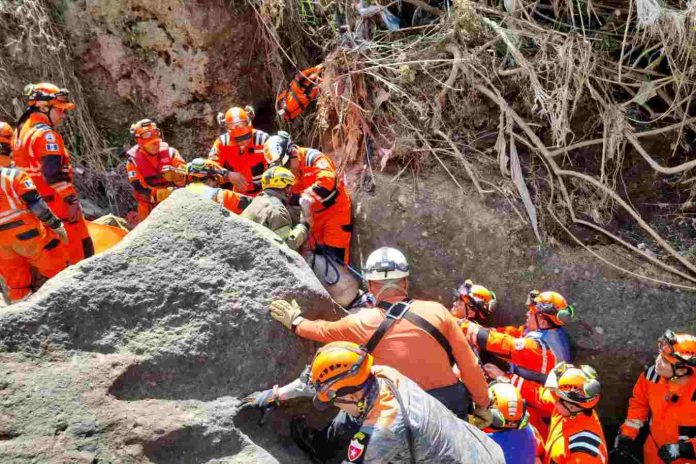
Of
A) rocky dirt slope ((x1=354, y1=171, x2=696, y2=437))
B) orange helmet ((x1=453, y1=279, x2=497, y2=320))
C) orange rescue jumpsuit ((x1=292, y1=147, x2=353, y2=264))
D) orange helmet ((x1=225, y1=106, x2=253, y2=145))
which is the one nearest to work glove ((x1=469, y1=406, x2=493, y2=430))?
orange helmet ((x1=453, y1=279, x2=497, y2=320))

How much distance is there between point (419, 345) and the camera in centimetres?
361

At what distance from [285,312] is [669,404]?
2935 millimetres

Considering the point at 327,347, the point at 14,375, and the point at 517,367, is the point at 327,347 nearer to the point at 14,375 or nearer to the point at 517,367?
the point at 14,375

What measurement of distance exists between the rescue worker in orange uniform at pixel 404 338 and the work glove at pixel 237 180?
267cm

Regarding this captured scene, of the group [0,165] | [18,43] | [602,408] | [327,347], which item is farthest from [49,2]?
[602,408]

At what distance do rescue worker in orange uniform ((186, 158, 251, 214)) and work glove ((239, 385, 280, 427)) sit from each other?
204cm

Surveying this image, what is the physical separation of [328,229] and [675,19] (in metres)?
3.39

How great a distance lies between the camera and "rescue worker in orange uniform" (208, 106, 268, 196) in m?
6.26

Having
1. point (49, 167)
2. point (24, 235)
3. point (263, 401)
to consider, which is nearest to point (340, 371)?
point (263, 401)

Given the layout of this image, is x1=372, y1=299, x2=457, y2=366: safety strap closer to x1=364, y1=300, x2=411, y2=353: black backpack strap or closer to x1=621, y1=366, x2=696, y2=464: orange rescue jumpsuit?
x1=364, y1=300, x2=411, y2=353: black backpack strap

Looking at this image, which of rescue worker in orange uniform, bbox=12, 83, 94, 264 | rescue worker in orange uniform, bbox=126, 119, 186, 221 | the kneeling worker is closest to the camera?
the kneeling worker

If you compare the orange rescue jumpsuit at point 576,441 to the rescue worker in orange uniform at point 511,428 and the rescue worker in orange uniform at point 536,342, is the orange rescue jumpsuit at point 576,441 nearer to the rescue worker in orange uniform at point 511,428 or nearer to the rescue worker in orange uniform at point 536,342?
the rescue worker in orange uniform at point 511,428

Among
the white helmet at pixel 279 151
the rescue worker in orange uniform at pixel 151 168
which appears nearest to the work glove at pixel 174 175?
the rescue worker in orange uniform at pixel 151 168

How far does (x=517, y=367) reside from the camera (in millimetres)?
5016
